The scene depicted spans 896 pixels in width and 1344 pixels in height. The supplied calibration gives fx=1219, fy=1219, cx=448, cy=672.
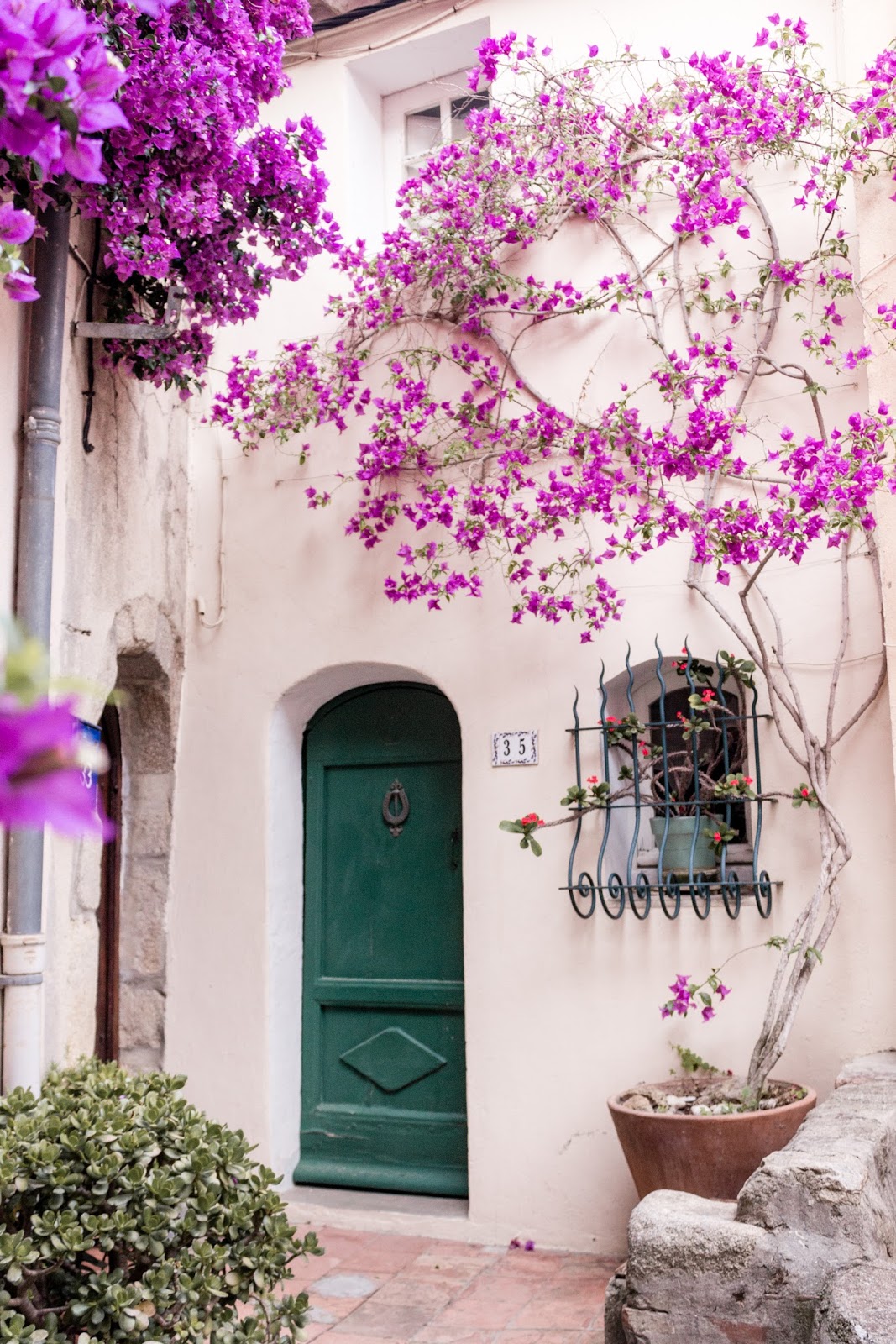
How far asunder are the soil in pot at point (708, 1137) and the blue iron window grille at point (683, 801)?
2.12 ft

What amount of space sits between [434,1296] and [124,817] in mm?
2256

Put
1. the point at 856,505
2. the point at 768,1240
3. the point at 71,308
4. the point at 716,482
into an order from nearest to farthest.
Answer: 1. the point at 768,1240
2. the point at 856,505
3. the point at 71,308
4. the point at 716,482

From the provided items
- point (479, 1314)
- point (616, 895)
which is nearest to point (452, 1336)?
point (479, 1314)

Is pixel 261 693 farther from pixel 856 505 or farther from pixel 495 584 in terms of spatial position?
pixel 856 505

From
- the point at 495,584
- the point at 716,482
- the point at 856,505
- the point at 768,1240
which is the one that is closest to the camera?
the point at 768,1240

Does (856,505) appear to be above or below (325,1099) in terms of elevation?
above

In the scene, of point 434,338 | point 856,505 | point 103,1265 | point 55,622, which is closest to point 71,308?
point 55,622

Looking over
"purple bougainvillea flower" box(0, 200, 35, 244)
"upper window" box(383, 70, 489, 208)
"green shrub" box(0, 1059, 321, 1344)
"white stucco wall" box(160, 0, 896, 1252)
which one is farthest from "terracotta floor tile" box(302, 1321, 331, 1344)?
"upper window" box(383, 70, 489, 208)

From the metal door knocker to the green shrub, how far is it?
215 centimetres

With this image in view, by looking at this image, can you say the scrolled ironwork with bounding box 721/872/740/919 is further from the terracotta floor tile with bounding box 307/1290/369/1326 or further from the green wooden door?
the terracotta floor tile with bounding box 307/1290/369/1326

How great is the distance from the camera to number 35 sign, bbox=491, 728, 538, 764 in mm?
4543

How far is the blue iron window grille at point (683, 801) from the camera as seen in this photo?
4160mm

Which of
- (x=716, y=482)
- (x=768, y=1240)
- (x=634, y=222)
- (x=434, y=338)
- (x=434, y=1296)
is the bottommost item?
(x=434, y=1296)

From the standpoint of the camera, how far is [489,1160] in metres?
4.39
